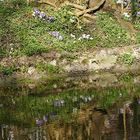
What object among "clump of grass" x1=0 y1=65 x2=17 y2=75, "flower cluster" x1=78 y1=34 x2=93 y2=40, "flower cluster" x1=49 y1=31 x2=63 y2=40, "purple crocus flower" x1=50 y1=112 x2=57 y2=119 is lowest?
"purple crocus flower" x1=50 y1=112 x2=57 y2=119

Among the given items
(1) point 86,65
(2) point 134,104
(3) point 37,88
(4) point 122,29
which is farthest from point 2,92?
(4) point 122,29

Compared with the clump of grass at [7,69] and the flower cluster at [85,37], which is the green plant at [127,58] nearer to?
the flower cluster at [85,37]

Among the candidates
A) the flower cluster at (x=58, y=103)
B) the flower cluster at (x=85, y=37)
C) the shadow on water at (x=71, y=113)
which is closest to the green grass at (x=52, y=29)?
the flower cluster at (x=85, y=37)

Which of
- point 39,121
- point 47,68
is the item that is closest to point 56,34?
point 47,68

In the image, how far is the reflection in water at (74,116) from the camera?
11.0m

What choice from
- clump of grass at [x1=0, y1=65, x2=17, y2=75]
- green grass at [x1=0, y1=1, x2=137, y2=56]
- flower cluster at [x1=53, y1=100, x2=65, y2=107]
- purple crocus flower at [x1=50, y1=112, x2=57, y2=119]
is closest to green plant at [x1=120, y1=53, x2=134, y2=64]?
green grass at [x1=0, y1=1, x2=137, y2=56]

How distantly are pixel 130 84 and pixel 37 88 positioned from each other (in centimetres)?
265

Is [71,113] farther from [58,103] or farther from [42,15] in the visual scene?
[42,15]

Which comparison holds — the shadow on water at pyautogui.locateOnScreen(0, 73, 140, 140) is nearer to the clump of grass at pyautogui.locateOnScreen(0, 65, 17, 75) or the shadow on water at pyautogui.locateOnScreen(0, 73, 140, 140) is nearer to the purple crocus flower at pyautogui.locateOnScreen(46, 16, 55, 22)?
the clump of grass at pyautogui.locateOnScreen(0, 65, 17, 75)

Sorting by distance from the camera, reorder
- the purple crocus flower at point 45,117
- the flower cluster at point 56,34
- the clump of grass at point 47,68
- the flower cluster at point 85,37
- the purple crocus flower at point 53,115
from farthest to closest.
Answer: the flower cluster at point 85,37 → the flower cluster at point 56,34 → the clump of grass at point 47,68 → the purple crocus flower at point 53,115 → the purple crocus flower at point 45,117

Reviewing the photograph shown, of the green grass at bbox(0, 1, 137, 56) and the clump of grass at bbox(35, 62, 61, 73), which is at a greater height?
the green grass at bbox(0, 1, 137, 56)

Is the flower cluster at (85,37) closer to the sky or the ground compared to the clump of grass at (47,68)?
closer to the sky

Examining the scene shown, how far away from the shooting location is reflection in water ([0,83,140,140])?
1100 centimetres

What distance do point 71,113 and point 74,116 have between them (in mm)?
359
